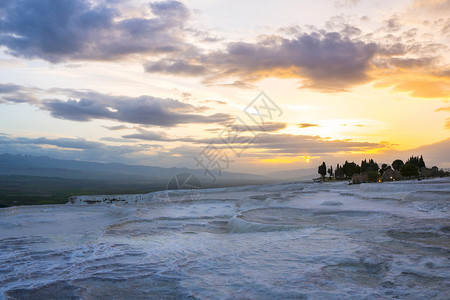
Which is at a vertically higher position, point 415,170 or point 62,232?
point 415,170

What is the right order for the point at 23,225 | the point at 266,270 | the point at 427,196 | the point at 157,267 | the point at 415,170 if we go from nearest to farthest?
the point at 266,270 → the point at 157,267 → the point at 23,225 → the point at 427,196 → the point at 415,170

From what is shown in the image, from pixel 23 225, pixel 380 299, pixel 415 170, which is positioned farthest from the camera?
pixel 415 170

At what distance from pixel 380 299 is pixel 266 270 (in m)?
2.73

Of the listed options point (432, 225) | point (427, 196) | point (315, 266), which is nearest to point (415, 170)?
point (427, 196)

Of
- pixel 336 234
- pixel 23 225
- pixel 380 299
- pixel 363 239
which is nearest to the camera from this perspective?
pixel 380 299

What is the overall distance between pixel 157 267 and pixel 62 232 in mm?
8855

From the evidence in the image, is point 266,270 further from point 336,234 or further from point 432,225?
point 432,225

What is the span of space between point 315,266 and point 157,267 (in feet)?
13.6

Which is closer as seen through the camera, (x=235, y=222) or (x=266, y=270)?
(x=266, y=270)

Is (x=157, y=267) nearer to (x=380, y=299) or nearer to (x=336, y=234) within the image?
(x=380, y=299)

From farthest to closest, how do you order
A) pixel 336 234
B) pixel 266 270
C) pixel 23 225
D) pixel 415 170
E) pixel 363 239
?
pixel 415 170
pixel 23 225
pixel 336 234
pixel 363 239
pixel 266 270

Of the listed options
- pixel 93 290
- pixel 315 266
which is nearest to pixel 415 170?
pixel 315 266

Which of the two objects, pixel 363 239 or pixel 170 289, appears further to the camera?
pixel 363 239

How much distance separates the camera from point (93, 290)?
699 cm
